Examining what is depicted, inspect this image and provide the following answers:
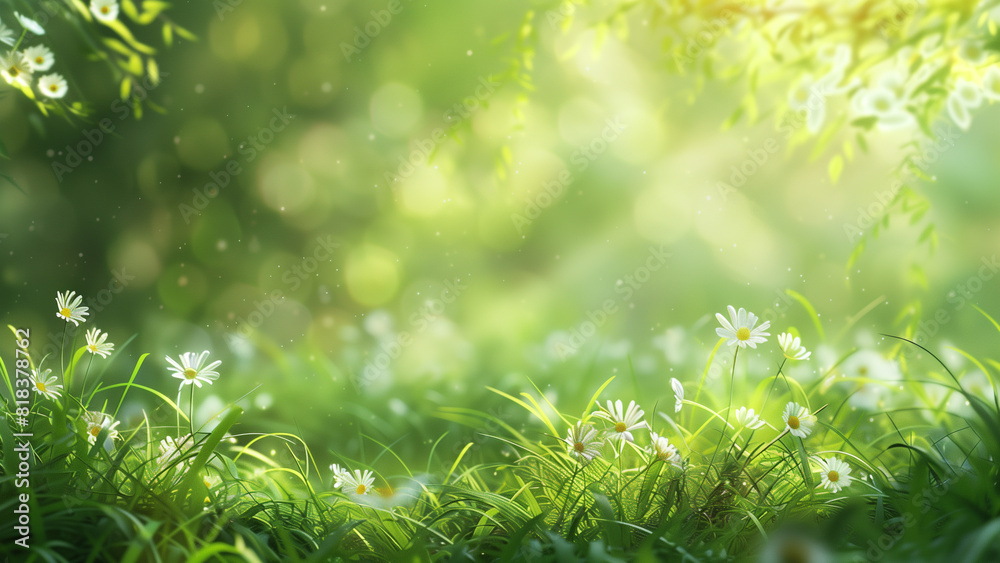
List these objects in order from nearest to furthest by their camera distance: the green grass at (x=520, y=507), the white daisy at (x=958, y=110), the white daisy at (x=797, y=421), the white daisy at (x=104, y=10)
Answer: the green grass at (x=520, y=507), the white daisy at (x=797, y=421), the white daisy at (x=958, y=110), the white daisy at (x=104, y=10)

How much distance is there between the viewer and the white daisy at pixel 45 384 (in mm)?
905

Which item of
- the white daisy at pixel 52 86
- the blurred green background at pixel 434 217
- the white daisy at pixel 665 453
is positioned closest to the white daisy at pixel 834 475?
the white daisy at pixel 665 453

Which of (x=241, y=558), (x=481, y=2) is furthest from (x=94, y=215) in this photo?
(x=241, y=558)

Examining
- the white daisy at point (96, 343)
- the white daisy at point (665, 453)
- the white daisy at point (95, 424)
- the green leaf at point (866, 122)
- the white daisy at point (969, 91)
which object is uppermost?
the white daisy at point (969, 91)

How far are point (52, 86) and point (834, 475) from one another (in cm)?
189

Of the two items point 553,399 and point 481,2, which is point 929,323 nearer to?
point 553,399

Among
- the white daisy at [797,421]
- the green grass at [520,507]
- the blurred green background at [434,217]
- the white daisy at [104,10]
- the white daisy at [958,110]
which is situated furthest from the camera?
the blurred green background at [434,217]

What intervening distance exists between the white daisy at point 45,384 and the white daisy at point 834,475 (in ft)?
4.27

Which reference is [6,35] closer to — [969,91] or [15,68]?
[15,68]

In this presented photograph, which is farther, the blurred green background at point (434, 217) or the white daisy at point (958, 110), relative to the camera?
the blurred green background at point (434, 217)

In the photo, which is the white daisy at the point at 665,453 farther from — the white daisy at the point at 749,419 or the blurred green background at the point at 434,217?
the blurred green background at the point at 434,217

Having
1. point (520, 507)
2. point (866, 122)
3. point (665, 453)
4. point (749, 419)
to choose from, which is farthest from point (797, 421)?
point (866, 122)

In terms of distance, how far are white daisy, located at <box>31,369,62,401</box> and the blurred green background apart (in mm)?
841

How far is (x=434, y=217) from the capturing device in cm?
241
